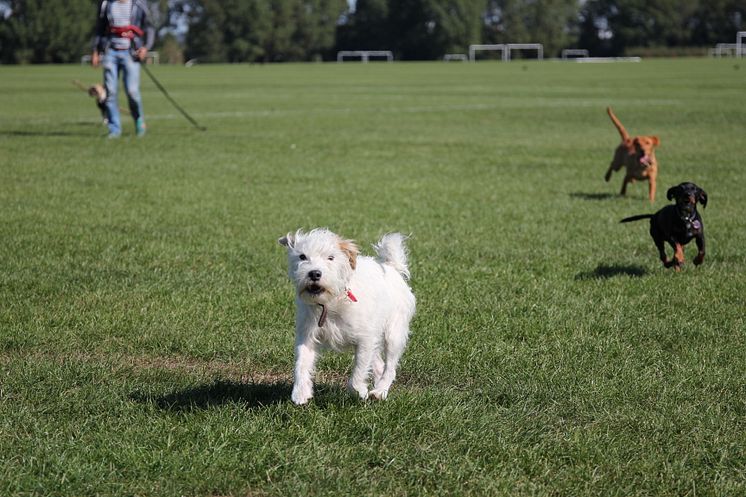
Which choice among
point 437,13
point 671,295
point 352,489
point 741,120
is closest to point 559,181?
point 671,295

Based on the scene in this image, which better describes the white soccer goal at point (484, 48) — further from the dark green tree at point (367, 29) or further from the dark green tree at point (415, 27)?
the dark green tree at point (367, 29)

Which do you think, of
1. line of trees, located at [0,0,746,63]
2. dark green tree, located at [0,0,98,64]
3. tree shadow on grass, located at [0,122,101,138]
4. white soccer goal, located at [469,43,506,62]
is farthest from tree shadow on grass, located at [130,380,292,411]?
white soccer goal, located at [469,43,506,62]

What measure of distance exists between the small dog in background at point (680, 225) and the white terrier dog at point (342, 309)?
3.66m

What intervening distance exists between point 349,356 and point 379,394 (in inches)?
36.2

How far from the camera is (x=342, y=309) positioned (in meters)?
4.51

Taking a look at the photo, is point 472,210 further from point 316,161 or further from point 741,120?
point 741,120

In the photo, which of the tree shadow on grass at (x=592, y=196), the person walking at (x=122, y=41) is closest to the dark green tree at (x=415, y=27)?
the person walking at (x=122, y=41)

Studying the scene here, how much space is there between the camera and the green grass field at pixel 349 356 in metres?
4.03

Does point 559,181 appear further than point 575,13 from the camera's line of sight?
No

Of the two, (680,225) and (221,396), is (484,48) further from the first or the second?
(221,396)

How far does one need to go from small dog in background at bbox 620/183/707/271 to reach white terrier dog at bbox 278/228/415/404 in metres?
3.66

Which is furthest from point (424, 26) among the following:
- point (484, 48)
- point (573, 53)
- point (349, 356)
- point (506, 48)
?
point (349, 356)

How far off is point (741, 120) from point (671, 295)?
18.7 meters

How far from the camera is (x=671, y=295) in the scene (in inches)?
282
